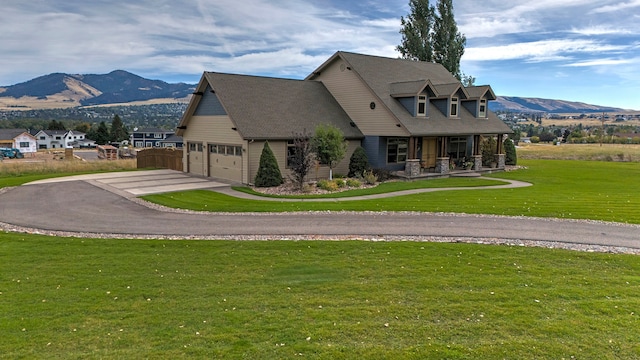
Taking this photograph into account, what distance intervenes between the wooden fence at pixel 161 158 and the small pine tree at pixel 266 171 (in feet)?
33.5

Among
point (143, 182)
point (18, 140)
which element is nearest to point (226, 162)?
point (143, 182)

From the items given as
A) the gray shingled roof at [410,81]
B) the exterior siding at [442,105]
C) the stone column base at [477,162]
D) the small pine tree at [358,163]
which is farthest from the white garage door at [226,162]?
the stone column base at [477,162]

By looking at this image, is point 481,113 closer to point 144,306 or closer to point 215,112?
point 215,112

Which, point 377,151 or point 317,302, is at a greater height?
point 377,151

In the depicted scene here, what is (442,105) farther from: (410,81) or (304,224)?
(304,224)

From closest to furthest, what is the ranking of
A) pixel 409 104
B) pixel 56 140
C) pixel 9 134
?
pixel 409 104 < pixel 9 134 < pixel 56 140

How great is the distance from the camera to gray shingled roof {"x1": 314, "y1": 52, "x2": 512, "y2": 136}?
28062 millimetres

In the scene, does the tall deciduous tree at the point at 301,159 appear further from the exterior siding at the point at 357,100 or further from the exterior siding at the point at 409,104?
the exterior siding at the point at 409,104

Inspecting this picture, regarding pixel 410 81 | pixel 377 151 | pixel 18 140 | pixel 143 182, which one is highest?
pixel 410 81

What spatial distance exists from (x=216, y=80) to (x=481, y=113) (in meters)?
20.6

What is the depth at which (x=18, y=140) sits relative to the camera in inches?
4237

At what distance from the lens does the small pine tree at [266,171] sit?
2327 cm

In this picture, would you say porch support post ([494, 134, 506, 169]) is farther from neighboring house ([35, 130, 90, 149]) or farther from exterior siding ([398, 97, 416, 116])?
A: neighboring house ([35, 130, 90, 149])

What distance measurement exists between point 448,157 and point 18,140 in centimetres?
11468
